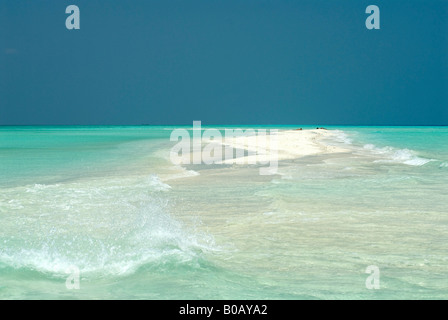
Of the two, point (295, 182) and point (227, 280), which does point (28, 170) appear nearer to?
point (295, 182)

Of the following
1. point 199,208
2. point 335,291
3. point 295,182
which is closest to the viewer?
point 335,291

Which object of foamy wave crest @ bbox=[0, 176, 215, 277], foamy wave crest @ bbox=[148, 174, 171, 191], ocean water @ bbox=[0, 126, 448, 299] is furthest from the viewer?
foamy wave crest @ bbox=[148, 174, 171, 191]

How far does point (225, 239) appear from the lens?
6.47m

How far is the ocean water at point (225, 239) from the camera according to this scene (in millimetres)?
4762

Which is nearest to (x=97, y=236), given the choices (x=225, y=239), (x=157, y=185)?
(x=225, y=239)

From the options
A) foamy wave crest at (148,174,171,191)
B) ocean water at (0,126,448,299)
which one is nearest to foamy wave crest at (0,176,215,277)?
ocean water at (0,126,448,299)

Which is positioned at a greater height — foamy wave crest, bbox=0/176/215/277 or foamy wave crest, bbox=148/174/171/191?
foamy wave crest, bbox=0/176/215/277

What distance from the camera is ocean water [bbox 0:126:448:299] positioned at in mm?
4762

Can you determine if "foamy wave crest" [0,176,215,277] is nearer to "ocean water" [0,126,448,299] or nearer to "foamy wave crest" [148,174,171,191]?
"ocean water" [0,126,448,299]

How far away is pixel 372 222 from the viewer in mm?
7434

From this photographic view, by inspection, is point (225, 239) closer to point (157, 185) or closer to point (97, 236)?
point (97, 236)

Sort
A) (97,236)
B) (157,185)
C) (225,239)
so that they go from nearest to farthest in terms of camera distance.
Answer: (225,239) → (97,236) → (157,185)
